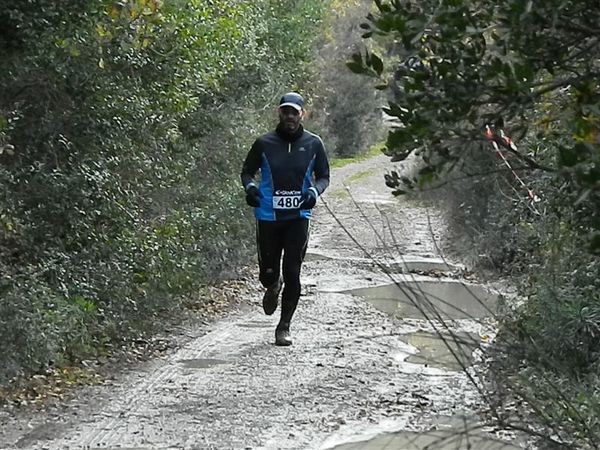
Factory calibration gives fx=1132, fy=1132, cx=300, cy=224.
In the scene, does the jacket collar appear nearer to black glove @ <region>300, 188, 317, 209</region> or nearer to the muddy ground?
black glove @ <region>300, 188, 317, 209</region>

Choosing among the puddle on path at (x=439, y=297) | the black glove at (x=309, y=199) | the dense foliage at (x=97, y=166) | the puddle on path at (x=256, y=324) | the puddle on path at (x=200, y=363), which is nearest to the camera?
the dense foliage at (x=97, y=166)

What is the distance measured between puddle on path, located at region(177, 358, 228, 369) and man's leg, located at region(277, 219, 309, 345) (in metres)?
0.83

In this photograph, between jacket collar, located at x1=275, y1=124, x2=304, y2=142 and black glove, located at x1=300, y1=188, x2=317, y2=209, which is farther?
jacket collar, located at x1=275, y1=124, x2=304, y2=142

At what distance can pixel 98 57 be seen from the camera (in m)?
9.59

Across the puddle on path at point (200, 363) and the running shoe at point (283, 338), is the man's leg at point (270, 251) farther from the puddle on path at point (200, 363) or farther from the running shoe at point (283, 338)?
the puddle on path at point (200, 363)

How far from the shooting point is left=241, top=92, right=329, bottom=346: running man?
9.80 m

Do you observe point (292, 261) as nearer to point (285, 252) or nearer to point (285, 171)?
point (285, 252)

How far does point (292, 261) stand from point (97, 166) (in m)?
1.91

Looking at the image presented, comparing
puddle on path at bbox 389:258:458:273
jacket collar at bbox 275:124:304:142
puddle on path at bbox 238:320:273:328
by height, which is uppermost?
jacket collar at bbox 275:124:304:142

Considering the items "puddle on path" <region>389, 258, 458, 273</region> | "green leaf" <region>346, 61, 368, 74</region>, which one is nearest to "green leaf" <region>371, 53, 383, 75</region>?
"green leaf" <region>346, 61, 368, 74</region>

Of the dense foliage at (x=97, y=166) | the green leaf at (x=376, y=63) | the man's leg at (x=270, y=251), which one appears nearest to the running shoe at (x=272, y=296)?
the man's leg at (x=270, y=251)

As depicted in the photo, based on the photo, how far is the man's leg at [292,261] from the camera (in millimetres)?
9898

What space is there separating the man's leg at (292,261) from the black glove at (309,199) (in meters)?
0.16

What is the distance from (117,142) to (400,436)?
4.31 metres
